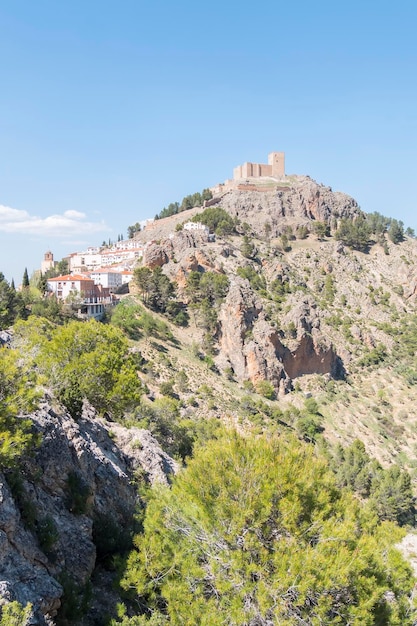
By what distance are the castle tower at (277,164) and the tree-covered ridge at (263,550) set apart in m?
119

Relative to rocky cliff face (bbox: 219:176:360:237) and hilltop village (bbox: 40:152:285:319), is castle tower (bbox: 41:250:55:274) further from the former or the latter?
rocky cliff face (bbox: 219:176:360:237)

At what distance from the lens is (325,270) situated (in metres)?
89.8

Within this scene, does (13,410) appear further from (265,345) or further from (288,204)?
(288,204)

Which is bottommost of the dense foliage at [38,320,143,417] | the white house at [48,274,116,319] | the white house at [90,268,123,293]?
the dense foliage at [38,320,143,417]

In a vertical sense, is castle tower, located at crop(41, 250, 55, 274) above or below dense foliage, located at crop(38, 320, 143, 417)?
above

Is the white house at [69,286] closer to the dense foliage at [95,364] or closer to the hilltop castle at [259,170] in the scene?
the dense foliage at [95,364]

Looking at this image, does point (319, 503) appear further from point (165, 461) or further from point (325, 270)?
point (325, 270)

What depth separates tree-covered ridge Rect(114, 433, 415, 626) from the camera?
990 centimetres

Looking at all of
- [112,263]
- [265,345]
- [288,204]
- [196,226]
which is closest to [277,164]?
[288,204]

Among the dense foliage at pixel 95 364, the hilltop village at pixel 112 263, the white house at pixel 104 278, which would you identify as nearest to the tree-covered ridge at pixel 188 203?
the hilltop village at pixel 112 263

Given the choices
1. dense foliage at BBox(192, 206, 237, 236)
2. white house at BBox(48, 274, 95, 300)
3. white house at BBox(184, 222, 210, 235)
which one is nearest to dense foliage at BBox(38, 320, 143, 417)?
white house at BBox(48, 274, 95, 300)

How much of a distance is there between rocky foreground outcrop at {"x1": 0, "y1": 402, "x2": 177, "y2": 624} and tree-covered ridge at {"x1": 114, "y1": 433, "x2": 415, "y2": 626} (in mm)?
1992

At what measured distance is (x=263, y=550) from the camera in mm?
10727

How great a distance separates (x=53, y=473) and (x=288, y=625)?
8124 millimetres
